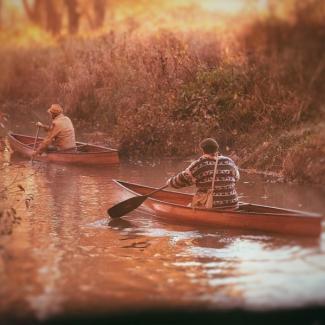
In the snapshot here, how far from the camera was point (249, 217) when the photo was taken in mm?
8203

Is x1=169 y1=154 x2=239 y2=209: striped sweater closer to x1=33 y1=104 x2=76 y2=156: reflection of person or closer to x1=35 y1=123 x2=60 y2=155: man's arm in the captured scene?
x1=33 y1=104 x2=76 y2=156: reflection of person

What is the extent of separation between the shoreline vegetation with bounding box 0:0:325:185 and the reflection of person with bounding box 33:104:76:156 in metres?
1.13

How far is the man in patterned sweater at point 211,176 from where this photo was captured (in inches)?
331

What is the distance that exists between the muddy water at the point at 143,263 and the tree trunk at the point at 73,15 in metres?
4.97

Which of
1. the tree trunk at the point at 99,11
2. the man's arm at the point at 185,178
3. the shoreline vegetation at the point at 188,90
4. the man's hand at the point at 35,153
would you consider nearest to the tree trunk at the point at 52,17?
the shoreline vegetation at the point at 188,90

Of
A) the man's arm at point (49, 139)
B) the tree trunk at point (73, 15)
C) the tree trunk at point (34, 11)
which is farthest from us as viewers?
the tree trunk at point (73, 15)

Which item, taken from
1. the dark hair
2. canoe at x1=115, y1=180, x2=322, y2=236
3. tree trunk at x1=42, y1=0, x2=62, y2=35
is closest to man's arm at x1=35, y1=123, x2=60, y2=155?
tree trunk at x1=42, y1=0, x2=62, y2=35

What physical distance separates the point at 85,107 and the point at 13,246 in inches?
358

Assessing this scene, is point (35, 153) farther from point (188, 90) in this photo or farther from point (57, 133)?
point (188, 90)

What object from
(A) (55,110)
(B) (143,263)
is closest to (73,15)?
(A) (55,110)

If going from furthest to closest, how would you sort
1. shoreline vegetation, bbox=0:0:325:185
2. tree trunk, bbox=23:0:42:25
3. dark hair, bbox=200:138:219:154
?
tree trunk, bbox=23:0:42:25, shoreline vegetation, bbox=0:0:325:185, dark hair, bbox=200:138:219:154

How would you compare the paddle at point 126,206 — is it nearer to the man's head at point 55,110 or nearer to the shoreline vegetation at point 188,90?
the shoreline vegetation at point 188,90

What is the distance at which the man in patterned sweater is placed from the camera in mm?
8414

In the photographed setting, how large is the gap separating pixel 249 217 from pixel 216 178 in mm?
628
